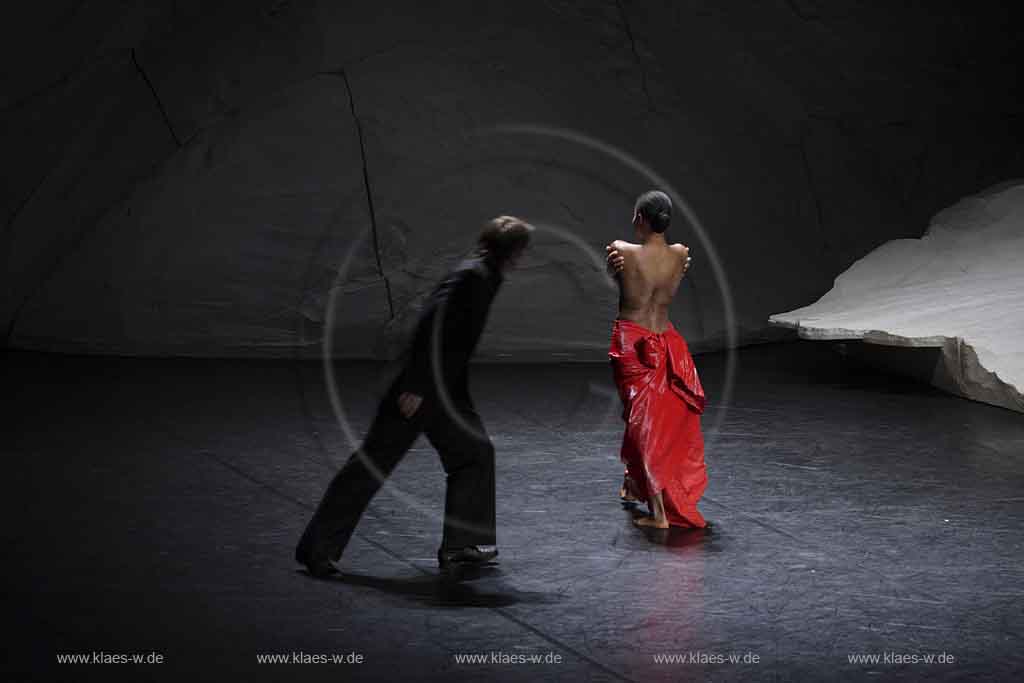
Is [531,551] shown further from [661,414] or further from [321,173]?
[321,173]

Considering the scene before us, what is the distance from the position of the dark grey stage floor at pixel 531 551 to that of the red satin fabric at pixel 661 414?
200 millimetres

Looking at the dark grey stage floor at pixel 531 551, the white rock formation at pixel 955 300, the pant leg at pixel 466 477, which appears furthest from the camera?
the white rock formation at pixel 955 300

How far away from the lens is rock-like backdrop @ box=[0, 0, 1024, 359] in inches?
416

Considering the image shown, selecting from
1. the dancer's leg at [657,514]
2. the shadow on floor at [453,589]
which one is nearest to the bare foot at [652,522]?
the dancer's leg at [657,514]

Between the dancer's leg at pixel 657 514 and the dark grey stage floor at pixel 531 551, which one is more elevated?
the dancer's leg at pixel 657 514

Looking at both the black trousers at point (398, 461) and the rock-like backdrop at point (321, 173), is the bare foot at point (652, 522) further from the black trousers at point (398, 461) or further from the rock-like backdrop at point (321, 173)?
the rock-like backdrop at point (321, 173)

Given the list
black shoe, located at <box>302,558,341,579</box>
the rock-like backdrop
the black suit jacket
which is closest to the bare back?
the black suit jacket

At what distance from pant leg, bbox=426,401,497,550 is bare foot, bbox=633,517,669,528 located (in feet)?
2.84

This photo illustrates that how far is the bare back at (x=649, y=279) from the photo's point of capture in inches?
216

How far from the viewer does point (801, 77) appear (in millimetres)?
12102

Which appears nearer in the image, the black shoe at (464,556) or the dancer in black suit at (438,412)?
the dancer in black suit at (438,412)

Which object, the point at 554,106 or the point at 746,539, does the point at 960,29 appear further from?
the point at 746,539

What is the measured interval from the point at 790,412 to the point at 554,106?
388 cm

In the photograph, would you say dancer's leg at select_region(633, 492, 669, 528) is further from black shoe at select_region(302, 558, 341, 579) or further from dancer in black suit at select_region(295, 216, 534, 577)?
black shoe at select_region(302, 558, 341, 579)
